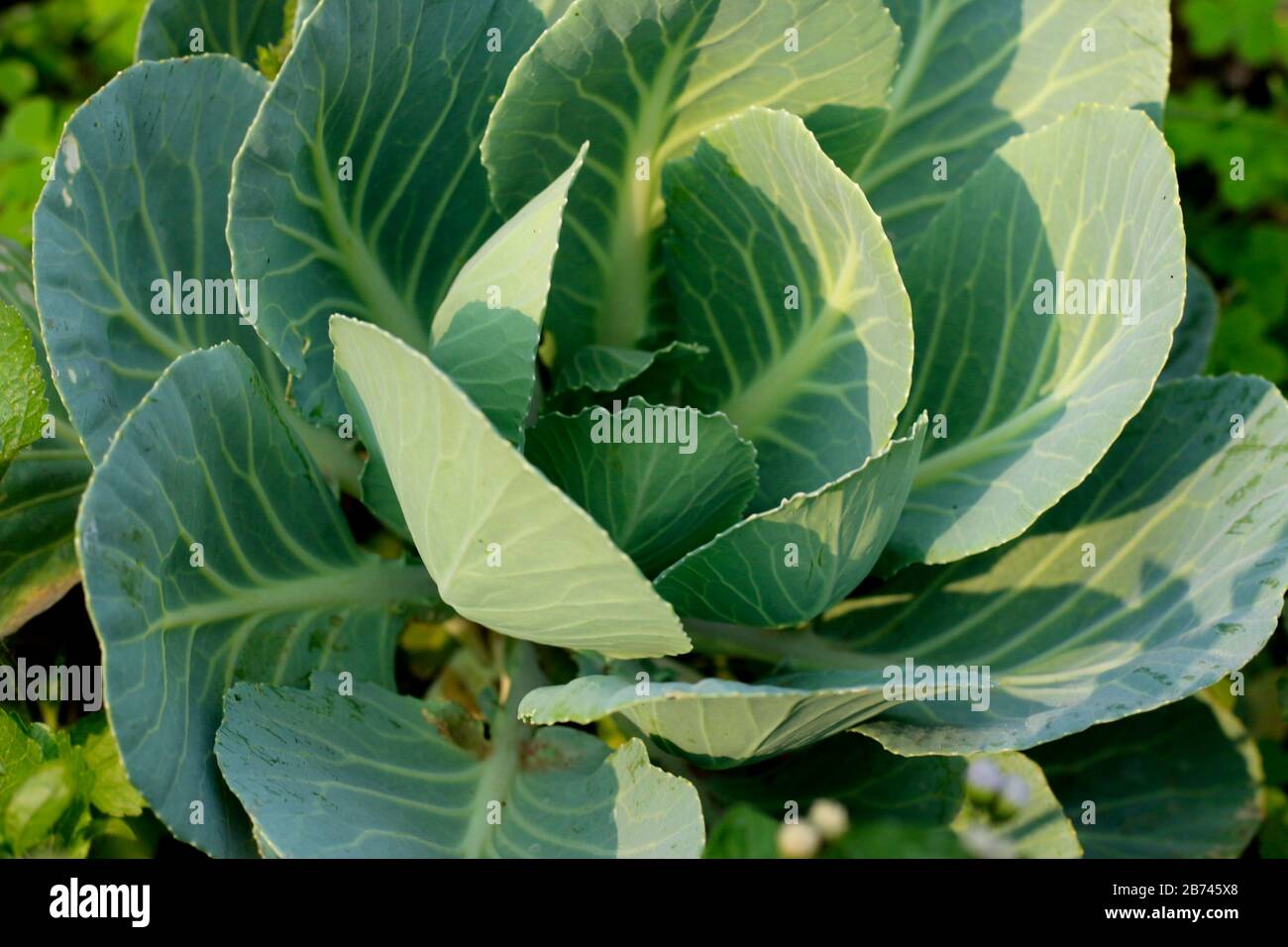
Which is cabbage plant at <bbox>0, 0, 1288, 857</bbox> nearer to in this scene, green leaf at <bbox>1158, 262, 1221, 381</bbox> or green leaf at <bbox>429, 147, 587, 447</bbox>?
green leaf at <bbox>429, 147, 587, 447</bbox>

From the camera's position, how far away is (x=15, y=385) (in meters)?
1.78

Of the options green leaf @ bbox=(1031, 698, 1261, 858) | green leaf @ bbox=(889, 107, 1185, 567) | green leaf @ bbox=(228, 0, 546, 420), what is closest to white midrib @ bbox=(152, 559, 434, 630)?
green leaf @ bbox=(228, 0, 546, 420)

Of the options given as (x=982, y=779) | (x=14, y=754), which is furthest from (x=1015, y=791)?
(x=14, y=754)

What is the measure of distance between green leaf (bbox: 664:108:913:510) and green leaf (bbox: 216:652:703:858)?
558 millimetres

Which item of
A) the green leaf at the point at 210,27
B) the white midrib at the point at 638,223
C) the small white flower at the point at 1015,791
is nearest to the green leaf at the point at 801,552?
the small white flower at the point at 1015,791

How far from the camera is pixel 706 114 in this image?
1998 mm

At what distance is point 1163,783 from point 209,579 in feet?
5.44

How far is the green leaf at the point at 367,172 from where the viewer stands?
5.70 ft

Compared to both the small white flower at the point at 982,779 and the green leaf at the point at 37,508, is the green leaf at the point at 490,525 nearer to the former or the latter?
the small white flower at the point at 982,779

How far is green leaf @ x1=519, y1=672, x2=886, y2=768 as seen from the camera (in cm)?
150

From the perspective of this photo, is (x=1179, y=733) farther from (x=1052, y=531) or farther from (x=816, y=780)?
(x=816, y=780)

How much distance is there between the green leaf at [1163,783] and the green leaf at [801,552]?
716 millimetres

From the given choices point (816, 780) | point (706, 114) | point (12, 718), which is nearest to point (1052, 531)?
point (816, 780)

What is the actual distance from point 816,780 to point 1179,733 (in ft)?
2.35
